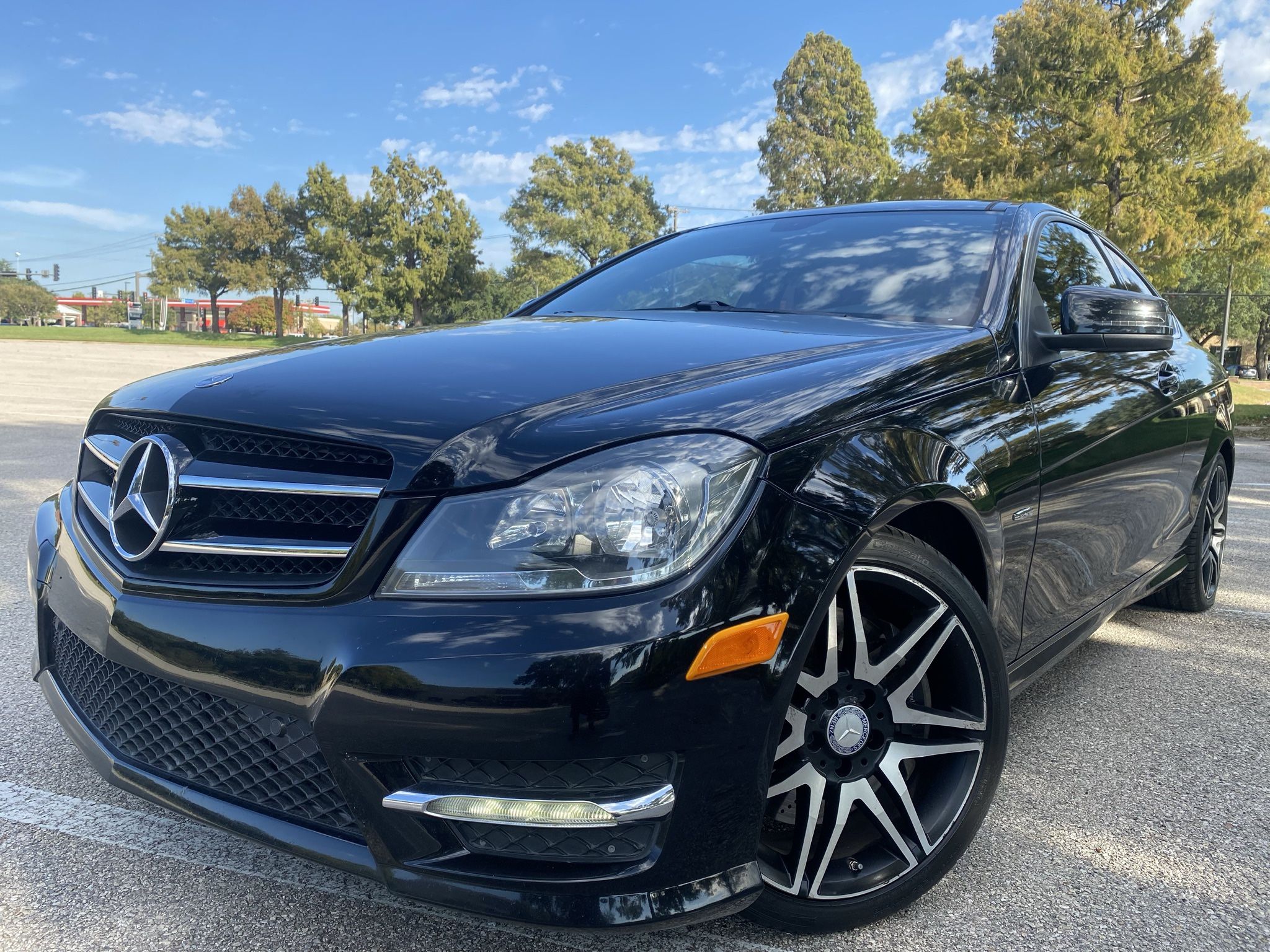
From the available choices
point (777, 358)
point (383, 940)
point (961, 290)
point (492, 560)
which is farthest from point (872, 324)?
point (383, 940)

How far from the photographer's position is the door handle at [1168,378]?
3.09 m

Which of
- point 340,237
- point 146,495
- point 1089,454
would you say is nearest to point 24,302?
point 340,237

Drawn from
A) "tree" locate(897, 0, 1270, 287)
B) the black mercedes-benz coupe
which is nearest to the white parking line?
the black mercedes-benz coupe

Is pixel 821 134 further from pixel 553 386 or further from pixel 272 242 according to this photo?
pixel 553 386

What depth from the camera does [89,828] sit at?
6.91ft

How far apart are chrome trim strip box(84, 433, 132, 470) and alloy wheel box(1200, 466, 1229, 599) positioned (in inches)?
153

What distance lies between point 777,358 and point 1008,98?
863 inches

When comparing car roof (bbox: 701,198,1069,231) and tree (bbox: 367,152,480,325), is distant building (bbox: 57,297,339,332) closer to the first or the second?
tree (bbox: 367,152,480,325)

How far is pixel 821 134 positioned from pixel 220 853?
40.7 meters

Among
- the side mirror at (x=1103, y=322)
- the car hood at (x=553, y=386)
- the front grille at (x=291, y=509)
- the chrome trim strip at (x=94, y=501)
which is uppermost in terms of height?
the side mirror at (x=1103, y=322)

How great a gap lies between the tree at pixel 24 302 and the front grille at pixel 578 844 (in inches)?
4613

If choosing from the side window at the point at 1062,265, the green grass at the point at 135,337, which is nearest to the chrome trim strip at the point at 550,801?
the side window at the point at 1062,265

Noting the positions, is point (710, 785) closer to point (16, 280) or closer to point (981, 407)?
point (981, 407)

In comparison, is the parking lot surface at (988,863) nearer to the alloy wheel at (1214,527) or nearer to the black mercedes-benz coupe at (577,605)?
the black mercedes-benz coupe at (577,605)
